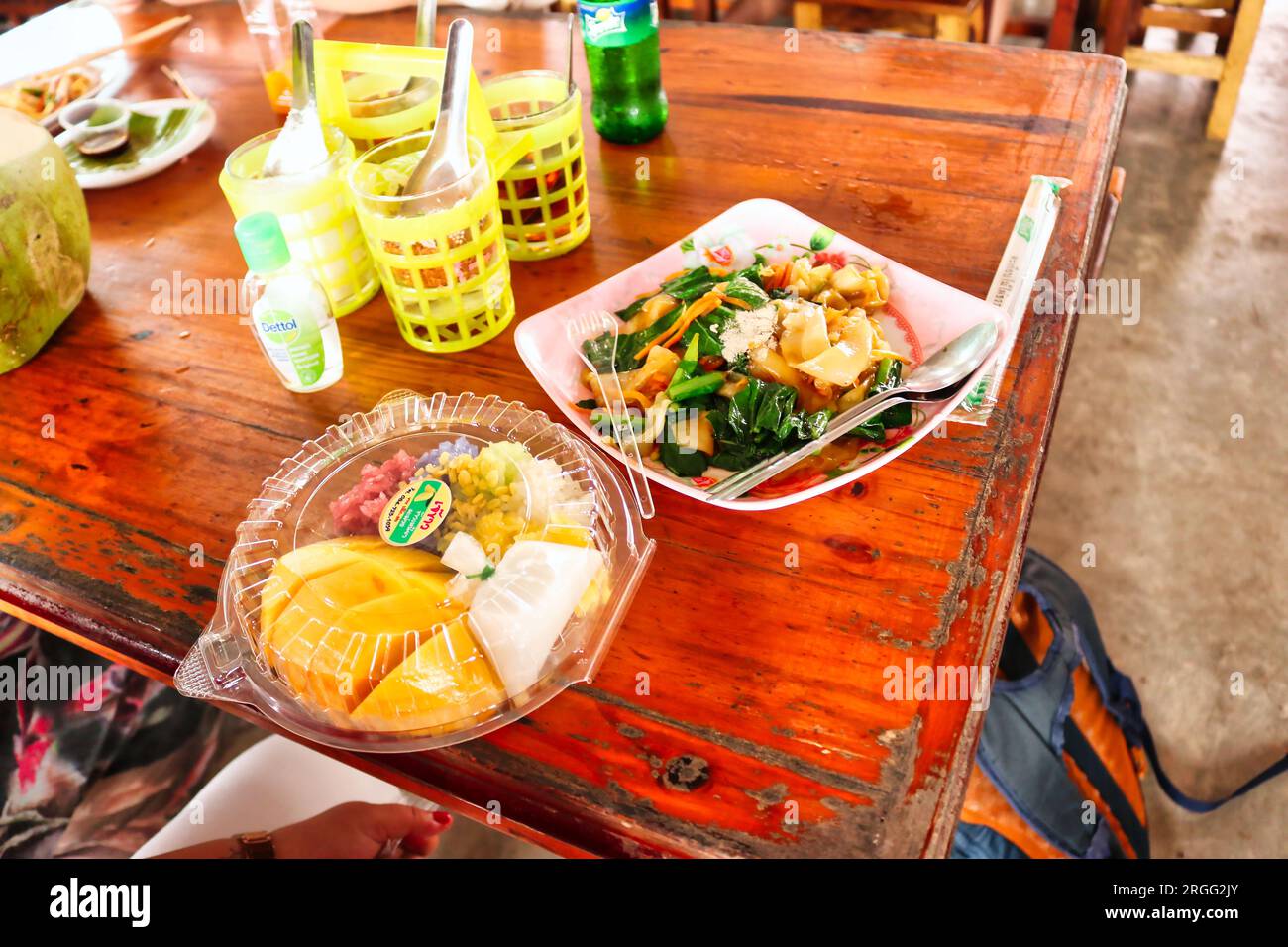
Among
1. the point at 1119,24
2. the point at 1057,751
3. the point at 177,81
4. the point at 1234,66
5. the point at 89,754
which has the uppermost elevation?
the point at 177,81

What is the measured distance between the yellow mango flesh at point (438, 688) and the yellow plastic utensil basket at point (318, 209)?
562 millimetres

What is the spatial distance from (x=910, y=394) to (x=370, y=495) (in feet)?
1.75

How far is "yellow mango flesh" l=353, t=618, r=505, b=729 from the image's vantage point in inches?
27.7

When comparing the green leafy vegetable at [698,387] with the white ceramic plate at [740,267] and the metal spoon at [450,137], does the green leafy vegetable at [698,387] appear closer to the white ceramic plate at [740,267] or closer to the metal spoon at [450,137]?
the white ceramic plate at [740,267]

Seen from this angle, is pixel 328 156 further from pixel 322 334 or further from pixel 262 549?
pixel 262 549

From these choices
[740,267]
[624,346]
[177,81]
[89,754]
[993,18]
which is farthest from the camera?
[993,18]

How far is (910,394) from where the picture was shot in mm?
891

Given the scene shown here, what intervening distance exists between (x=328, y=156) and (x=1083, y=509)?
1810mm

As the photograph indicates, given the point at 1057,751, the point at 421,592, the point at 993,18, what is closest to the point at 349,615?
the point at 421,592

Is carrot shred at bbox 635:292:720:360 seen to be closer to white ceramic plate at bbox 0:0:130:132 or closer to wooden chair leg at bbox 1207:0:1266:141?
white ceramic plate at bbox 0:0:130:132

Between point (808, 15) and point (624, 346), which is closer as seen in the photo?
point (624, 346)

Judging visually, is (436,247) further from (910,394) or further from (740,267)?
(910,394)

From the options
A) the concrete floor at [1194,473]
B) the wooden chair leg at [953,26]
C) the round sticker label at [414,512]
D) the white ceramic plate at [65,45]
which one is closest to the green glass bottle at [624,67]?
the round sticker label at [414,512]

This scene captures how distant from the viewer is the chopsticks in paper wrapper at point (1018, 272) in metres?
0.94
